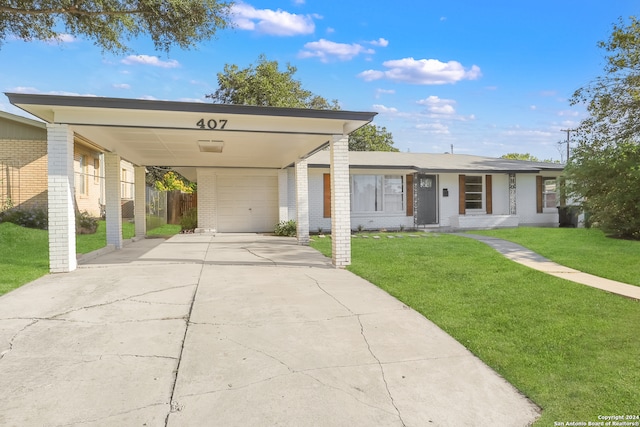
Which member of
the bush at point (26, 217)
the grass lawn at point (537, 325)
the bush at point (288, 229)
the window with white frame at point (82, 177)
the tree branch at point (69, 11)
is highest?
the tree branch at point (69, 11)

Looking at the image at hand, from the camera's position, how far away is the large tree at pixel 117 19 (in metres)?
10.9

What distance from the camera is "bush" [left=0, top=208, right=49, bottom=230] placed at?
14.4 m

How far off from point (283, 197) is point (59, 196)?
32.2ft

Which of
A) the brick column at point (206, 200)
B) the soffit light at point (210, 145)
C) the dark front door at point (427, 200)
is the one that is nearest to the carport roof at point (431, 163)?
the dark front door at point (427, 200)

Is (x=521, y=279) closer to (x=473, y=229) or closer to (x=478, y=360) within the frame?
(x=478, y=360)

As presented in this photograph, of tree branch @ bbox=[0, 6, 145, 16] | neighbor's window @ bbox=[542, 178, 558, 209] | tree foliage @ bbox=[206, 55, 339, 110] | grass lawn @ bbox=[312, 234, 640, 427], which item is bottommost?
grass lawn @ bbox=[312, 234, 640, 427]

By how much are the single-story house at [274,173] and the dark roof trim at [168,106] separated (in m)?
0.02

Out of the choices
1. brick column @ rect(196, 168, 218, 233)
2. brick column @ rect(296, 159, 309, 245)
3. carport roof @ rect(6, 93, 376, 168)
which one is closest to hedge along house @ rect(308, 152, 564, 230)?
brick column @ rect(296, 159, 309, 245)

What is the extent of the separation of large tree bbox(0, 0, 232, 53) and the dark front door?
1029 cm

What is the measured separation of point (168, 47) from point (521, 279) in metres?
11.4

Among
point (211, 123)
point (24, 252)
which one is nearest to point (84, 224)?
point (24, 252)

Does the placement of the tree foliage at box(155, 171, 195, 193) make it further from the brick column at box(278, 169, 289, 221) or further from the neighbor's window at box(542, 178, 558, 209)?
the neighbor's window at box(542, 178, 558, 209)

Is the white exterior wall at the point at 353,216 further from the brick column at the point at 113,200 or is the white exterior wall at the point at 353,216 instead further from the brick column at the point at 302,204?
the brick column at the point at 113,200

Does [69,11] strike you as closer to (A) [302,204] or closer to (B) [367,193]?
(A) [302,204]
